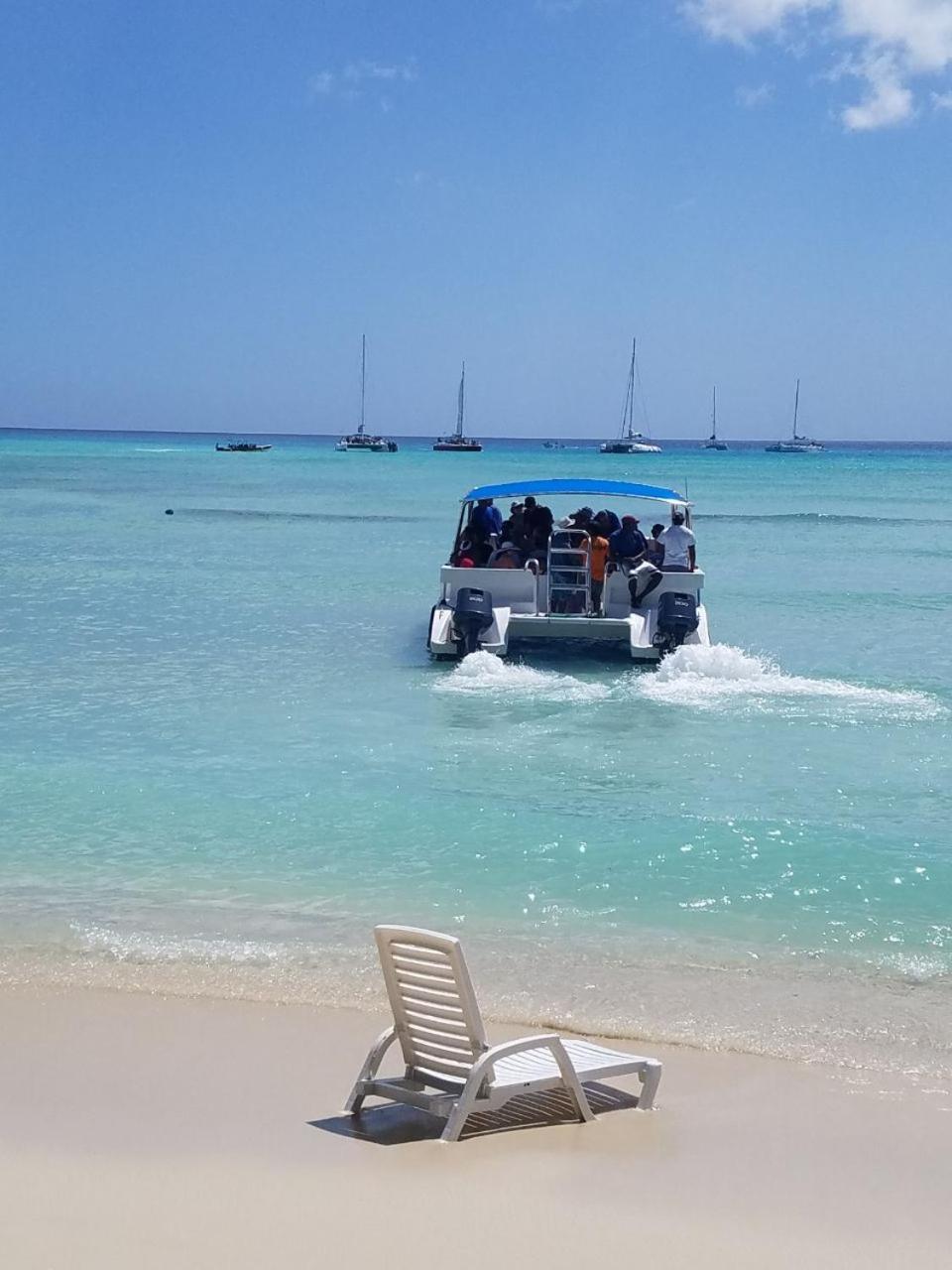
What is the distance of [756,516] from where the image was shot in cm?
5325

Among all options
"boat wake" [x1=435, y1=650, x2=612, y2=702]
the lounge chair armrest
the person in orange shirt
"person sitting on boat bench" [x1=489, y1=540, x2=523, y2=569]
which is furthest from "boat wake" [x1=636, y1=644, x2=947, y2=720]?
the lounge chair armrest

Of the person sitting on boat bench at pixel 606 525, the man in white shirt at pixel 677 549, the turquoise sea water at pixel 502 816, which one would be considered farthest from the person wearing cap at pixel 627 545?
the turquoise sea water at pixel 502 816

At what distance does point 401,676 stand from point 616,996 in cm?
897

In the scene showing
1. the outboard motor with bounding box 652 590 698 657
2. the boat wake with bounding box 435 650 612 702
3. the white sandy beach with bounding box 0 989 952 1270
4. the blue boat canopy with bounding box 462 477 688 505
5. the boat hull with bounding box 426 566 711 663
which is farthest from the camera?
the blue boat canopy with bounding box 462 477 688 505

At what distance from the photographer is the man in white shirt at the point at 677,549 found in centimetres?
1631

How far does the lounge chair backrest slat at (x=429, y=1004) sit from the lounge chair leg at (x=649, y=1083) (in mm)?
708

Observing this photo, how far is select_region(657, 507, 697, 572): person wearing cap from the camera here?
16312 millimetres

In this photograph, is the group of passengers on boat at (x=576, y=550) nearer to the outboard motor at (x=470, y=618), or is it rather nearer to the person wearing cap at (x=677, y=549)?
the person wearing cap at (x=677, y=549)

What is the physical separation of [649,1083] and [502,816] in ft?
15.0

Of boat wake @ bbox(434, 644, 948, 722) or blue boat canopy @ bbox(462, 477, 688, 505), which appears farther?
blue boat canopy @ bbox(462, 477, 688, 505)

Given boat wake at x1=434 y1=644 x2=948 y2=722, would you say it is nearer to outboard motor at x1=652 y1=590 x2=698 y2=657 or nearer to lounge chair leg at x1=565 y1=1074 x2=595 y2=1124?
outboard motor at x1=652 y1=590 x2=698 y2=657

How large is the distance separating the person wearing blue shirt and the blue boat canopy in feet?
0.49

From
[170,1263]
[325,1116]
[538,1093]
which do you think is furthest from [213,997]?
[170,1263]

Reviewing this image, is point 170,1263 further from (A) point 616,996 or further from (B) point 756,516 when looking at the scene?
(B) point 756,516
